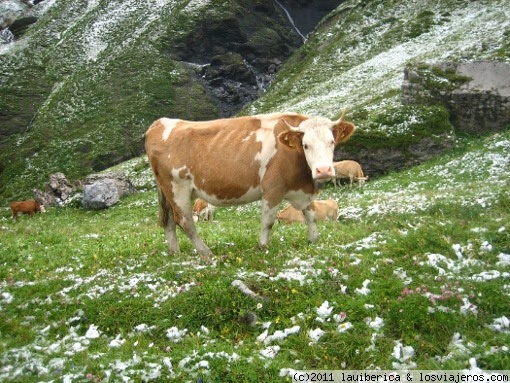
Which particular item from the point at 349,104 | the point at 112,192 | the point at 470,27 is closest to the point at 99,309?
the point at 112,192

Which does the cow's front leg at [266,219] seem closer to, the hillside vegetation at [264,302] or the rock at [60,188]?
the hillside vegetation at [264,302]

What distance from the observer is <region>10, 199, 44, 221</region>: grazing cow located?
1369 inches

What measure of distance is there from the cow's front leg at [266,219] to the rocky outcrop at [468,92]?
25.3m

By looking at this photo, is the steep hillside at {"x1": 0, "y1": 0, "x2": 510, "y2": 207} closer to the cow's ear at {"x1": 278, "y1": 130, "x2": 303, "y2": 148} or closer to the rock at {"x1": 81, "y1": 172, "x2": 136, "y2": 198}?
the rock at {"x1": 81, "y1": 172, "x2": 136, "y2": 198}

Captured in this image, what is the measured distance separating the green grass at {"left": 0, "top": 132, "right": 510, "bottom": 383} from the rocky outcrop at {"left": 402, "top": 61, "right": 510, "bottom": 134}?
20.6m

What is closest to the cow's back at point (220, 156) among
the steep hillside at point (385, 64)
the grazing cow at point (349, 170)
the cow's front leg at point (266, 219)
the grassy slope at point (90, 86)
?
the cow's front leg at point (266, 219)

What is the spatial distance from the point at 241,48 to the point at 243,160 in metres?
90.8

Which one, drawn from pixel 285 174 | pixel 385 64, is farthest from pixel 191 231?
pixel 385 64

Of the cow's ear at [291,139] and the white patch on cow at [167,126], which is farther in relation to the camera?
the white patch on cow at [167,126]

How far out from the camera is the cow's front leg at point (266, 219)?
10.8 meters

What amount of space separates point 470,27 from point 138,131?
49219 mm

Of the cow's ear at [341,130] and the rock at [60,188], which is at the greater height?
the cow's ear at [341,130]

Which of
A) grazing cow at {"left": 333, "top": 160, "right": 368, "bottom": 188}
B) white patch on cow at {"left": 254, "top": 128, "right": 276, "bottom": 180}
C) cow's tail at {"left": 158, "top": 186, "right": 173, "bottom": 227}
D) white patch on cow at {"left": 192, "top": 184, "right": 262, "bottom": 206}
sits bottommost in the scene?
grazing cow at {"left": 333, "top": 160, "right": 368, "bottom": 188}

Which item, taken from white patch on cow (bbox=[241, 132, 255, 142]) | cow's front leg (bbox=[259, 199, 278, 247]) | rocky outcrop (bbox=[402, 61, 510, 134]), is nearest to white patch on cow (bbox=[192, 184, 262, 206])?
cow's front leg (bbox=[259, 199, 278, 247])
